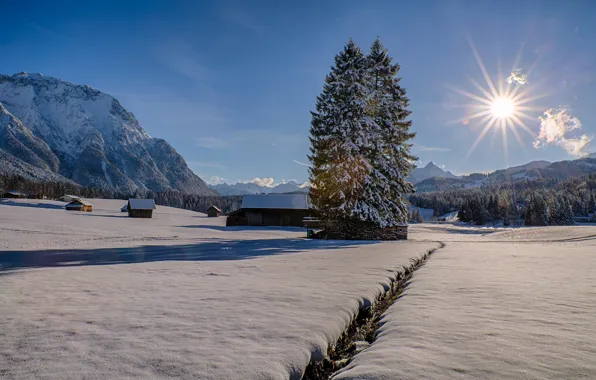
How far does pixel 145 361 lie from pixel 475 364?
379cm

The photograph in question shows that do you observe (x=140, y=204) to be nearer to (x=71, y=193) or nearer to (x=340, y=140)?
(x=340, y=140)

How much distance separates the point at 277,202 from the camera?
170 ft

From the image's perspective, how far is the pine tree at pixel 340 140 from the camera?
24047mm

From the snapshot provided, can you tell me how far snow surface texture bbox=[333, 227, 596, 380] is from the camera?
3344mm

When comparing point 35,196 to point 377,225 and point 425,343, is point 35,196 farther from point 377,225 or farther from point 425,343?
point 425,343

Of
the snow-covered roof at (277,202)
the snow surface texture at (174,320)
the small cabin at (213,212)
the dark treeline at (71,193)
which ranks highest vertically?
the dark treeline at (71,193)

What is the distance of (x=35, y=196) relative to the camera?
110562 millimetres

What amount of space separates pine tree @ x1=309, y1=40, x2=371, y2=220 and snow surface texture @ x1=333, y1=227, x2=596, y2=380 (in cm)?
1564

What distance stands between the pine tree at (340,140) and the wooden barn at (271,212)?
24.8 m

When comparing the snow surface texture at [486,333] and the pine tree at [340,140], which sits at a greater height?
the pine tree at [340,140]

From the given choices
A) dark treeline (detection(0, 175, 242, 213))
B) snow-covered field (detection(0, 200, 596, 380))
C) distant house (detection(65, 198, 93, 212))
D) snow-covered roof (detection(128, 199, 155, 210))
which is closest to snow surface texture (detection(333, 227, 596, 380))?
snow-covered field (detection(0, 200, 596, 380))

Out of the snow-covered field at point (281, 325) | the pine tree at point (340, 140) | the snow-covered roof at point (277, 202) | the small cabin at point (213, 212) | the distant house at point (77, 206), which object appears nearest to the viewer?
the snow-covered field at point (281, 325)

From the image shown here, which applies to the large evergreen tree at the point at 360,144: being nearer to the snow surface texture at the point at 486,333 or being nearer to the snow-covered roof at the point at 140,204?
the snow surface texture at the point at 486,333

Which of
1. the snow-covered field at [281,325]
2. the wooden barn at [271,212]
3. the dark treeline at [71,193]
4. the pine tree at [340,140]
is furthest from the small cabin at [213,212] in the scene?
the snow-covered field at [281,325]
